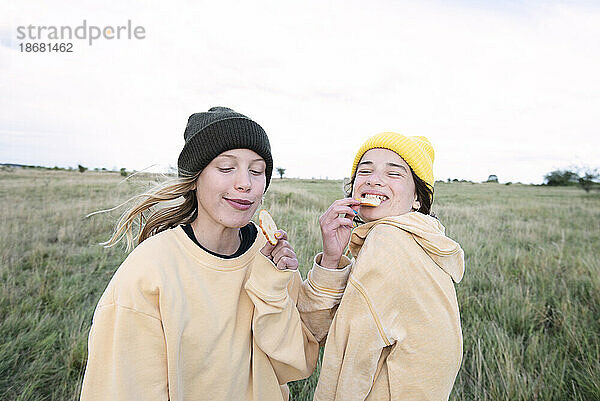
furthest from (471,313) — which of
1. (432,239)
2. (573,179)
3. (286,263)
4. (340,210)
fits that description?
(573,179)

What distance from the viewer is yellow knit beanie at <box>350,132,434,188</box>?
2.27 m

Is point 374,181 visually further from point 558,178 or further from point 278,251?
point 558,178

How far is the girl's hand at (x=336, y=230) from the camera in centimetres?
204

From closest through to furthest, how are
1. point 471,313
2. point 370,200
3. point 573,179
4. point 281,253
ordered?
point 281,253 < point 370,200 < point 471,313 < point 573,179

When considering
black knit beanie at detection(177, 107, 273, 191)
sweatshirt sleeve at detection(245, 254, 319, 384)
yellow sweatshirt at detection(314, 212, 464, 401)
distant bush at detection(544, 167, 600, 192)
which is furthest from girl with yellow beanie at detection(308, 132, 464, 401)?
distant bush at detection(544, 167, 600, 192)

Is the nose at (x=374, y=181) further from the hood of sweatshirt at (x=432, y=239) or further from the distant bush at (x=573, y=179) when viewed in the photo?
the distant bush at (x=573, y=179)

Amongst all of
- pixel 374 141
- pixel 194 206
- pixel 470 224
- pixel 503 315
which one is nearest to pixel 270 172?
pixel 194 206

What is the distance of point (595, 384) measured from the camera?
10.2 feet

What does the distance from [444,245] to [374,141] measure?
78 centimetres

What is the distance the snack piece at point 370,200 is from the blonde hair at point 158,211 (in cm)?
99

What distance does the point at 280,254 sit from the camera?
192cm

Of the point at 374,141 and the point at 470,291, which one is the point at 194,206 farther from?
the point at 470,291

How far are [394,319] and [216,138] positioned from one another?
1303 millimetres

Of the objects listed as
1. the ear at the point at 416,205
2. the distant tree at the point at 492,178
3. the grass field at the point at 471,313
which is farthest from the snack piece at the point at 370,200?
the distant tree at the point at 492,178
